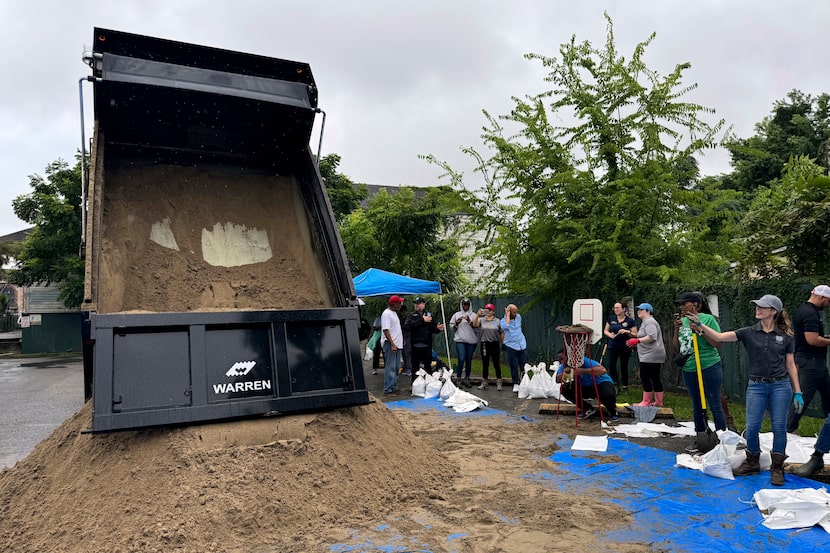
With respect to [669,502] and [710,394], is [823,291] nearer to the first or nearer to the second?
[710,394]

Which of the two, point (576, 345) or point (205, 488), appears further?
point (576, 345)

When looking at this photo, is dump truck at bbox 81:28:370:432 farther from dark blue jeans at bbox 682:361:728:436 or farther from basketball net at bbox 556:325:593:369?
basketball net at bbox 556:325:593:369

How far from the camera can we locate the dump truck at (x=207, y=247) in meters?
4.39

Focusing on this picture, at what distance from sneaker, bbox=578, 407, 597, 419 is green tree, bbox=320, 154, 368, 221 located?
912 inches

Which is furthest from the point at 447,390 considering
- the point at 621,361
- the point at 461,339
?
the point at 621,361

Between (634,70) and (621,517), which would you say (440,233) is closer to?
(634,70)

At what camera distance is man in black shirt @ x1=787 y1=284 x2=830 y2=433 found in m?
5.81

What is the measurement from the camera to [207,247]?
18.3ft

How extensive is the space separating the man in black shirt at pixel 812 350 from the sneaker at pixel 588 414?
8.44 ft

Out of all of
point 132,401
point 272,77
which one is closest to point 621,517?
point 132,401

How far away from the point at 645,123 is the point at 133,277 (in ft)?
31.4

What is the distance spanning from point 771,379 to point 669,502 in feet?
4.87

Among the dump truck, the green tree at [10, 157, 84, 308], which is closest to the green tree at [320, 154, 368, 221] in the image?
the green tree at [10, 157, 84, 308]

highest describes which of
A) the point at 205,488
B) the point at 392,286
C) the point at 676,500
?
the point at 392,286
